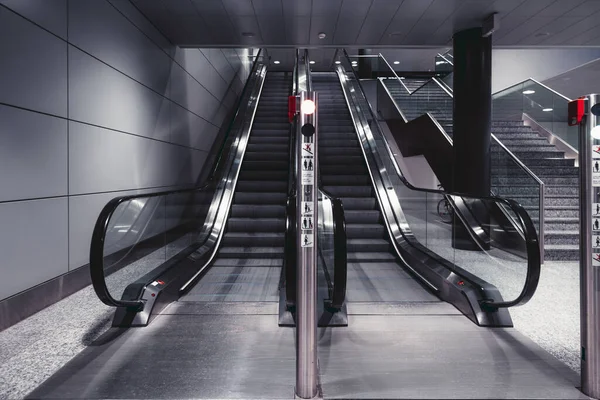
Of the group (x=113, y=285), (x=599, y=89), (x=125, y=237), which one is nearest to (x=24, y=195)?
(x=125, y=237)

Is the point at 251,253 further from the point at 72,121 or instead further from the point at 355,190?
the point at 72,121

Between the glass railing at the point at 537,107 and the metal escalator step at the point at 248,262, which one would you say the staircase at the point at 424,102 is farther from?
the metal escalator step at the point at 248,262

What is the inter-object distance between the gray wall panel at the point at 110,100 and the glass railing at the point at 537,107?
737cm

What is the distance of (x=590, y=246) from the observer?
6.78ft

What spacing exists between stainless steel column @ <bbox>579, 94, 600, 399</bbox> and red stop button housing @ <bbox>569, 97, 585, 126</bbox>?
22 mm

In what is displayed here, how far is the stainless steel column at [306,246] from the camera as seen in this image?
199cm

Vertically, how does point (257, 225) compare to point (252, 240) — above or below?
above

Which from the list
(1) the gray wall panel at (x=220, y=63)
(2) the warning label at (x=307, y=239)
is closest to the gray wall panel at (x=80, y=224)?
(2) the warning label at (x=307, y=239)

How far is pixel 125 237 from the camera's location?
11.0ft

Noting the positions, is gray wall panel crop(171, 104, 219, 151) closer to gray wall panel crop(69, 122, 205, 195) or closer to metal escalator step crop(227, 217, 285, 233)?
gray wall panel crop(69, 122, 205, 195)

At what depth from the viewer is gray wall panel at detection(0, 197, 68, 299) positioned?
3203mm

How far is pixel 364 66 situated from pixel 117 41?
511 inches

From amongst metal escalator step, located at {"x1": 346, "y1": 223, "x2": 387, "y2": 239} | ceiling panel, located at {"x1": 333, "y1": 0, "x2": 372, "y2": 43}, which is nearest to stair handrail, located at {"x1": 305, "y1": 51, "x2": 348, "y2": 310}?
metal escalator step, located at {"x1": 346, "y1": 223, "x2": 387, "y2": 239}

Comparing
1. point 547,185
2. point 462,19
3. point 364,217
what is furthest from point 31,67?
point 547,185
